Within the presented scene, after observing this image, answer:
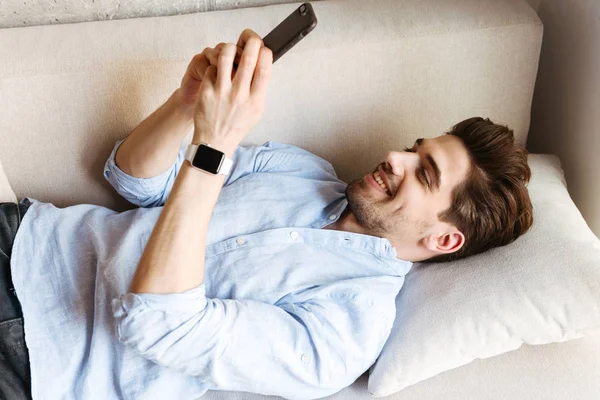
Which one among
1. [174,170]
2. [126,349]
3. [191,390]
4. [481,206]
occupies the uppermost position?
[174,170]

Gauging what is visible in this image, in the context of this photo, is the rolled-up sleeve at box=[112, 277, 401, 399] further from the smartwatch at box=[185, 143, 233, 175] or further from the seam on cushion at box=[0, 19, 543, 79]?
the seam on cushion at box=[0, 19, 543, 79]

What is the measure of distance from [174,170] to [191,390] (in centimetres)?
49

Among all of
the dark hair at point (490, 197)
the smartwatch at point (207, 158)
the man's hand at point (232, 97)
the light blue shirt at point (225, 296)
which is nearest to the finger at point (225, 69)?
the man's hand at point (232, 97)

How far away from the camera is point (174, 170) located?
4.27 ft

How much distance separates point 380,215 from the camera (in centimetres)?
125

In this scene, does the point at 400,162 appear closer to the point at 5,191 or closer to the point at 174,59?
the point at 174,59

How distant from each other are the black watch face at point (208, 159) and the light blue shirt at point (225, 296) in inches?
8.5

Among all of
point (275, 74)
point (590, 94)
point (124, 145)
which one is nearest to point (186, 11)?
point (275, 74)

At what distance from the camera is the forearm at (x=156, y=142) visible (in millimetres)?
1197

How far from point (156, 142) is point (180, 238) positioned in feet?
1.10

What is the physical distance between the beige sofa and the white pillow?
0.08 meters

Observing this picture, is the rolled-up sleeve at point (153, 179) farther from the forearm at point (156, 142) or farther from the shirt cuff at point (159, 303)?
the shirt cuff at point (159, 303)

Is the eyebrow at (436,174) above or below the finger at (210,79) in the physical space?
below

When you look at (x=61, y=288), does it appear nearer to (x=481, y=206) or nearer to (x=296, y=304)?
(x=296, y=304)
